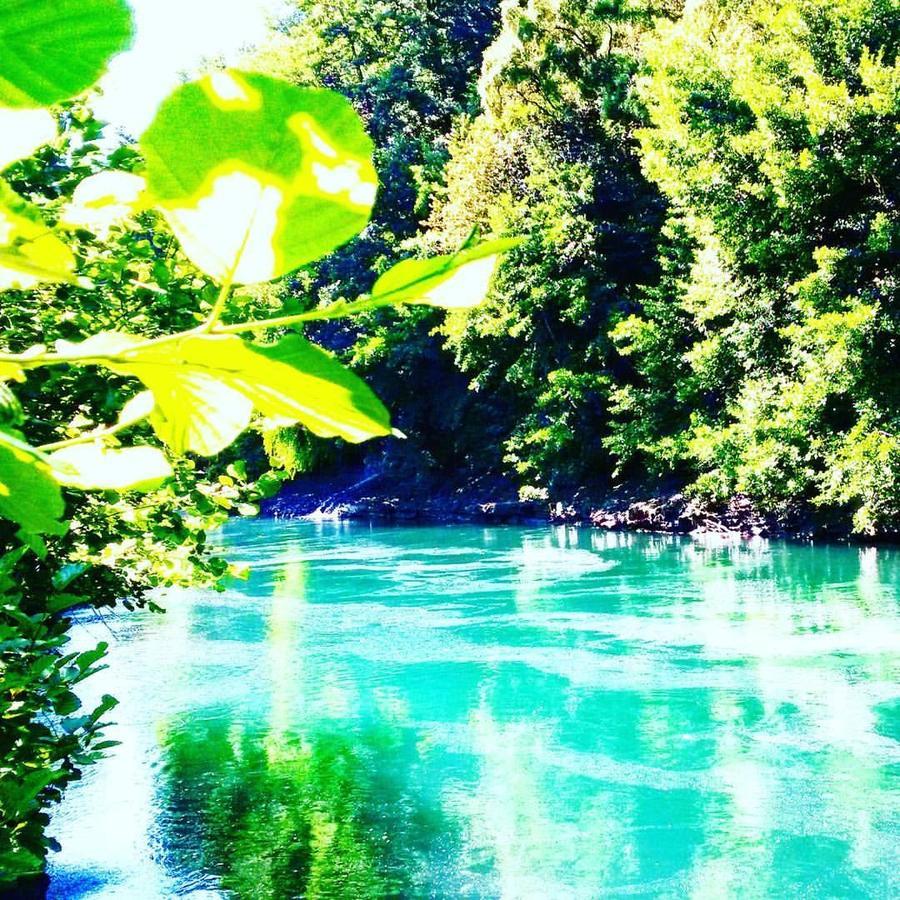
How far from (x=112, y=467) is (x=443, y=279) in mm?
137

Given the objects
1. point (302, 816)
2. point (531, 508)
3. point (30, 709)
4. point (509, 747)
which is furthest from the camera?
point (531, 508)

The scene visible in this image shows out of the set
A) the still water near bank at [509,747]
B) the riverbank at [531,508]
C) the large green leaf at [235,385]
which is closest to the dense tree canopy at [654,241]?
the riverbank at [531,508]

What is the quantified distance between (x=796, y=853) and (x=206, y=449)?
502 centimetres

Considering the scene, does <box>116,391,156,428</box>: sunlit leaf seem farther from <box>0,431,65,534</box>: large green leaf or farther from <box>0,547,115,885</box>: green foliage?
<box>0,547,115,885</box>: green foliage

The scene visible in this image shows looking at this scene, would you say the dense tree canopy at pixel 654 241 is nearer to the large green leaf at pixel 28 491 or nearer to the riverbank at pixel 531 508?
the riverbank at pixel 531 508

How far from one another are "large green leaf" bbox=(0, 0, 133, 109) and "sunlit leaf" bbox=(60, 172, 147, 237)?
0.23 ft

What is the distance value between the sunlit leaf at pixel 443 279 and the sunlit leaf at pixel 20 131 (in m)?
0.09

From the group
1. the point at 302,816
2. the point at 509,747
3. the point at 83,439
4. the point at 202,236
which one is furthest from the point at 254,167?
the point at 509,747

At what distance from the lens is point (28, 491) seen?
26 centimetres

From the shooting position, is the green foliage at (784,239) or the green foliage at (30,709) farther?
the green foliage at (784,239)

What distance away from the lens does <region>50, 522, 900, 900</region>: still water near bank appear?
4.54 metres

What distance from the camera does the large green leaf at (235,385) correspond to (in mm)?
220

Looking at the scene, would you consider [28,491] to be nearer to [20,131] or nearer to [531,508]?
[20,131]

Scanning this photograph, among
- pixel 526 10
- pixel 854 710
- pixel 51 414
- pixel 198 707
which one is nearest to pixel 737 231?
pixel 526 10
